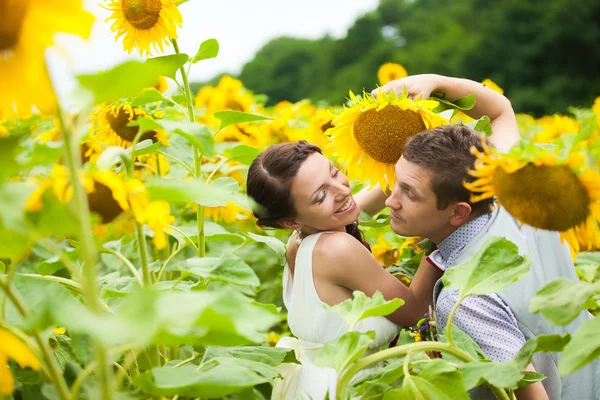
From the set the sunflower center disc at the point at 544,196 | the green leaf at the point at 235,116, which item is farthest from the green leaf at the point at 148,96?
the sunflower center disc at the point at 544,196

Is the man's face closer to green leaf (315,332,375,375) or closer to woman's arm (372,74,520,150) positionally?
woman's arm (372,74,520,150)

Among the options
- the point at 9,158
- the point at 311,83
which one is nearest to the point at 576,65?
the point at 311,83

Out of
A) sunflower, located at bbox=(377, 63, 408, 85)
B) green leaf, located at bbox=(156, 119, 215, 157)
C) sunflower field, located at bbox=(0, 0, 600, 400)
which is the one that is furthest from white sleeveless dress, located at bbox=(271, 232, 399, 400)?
sunflower, located at bbox=(377, 63, 408, 85)

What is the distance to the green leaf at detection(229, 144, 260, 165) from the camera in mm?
1602

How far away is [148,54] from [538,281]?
1034 mm

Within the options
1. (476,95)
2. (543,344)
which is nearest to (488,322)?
(543,344)

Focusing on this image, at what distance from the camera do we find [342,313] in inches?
41.2

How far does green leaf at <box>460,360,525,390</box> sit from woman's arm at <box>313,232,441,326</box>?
60 centimetres

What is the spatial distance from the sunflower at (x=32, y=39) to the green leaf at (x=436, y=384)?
57cm

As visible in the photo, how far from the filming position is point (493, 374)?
931 mm

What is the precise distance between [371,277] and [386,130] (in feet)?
1.12

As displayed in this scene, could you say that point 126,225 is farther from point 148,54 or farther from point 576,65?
point 576,65

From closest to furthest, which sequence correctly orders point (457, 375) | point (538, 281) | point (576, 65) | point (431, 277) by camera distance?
1. point (457, 375)
2. point (538, 281)
3. point (431, 277)
4. point (576, 65)

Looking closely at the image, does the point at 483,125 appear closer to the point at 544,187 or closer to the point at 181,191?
the point at 544,187
